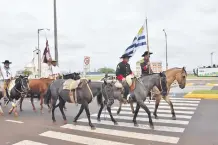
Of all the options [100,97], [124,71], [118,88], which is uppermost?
[124,71]

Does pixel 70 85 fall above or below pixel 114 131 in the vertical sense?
above

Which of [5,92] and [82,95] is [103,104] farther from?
[5,92]

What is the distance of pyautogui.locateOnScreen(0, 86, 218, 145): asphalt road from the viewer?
6.88 metres

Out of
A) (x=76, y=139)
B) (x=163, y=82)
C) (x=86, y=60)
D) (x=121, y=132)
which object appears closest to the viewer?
(x=76, y=139)

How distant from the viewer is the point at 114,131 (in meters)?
7.90

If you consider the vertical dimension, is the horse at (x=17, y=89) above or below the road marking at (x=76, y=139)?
above

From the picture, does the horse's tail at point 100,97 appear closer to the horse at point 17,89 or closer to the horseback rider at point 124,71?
the horseback rider at point 124,71

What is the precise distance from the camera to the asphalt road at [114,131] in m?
6.88

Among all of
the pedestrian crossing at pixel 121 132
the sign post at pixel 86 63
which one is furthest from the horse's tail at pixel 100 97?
the sign post at pixel 86 63

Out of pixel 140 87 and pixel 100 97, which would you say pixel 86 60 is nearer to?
pixel 100 97

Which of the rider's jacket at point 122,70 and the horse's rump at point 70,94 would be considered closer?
the horse's rump at point 70,94

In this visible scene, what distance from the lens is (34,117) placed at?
10672 mm

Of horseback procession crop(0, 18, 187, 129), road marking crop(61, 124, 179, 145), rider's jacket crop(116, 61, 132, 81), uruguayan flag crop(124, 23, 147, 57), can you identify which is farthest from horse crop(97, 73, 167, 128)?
uruguayan flag crop(124, 23, 147, 57)

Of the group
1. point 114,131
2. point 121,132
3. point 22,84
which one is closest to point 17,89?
point 22,84
